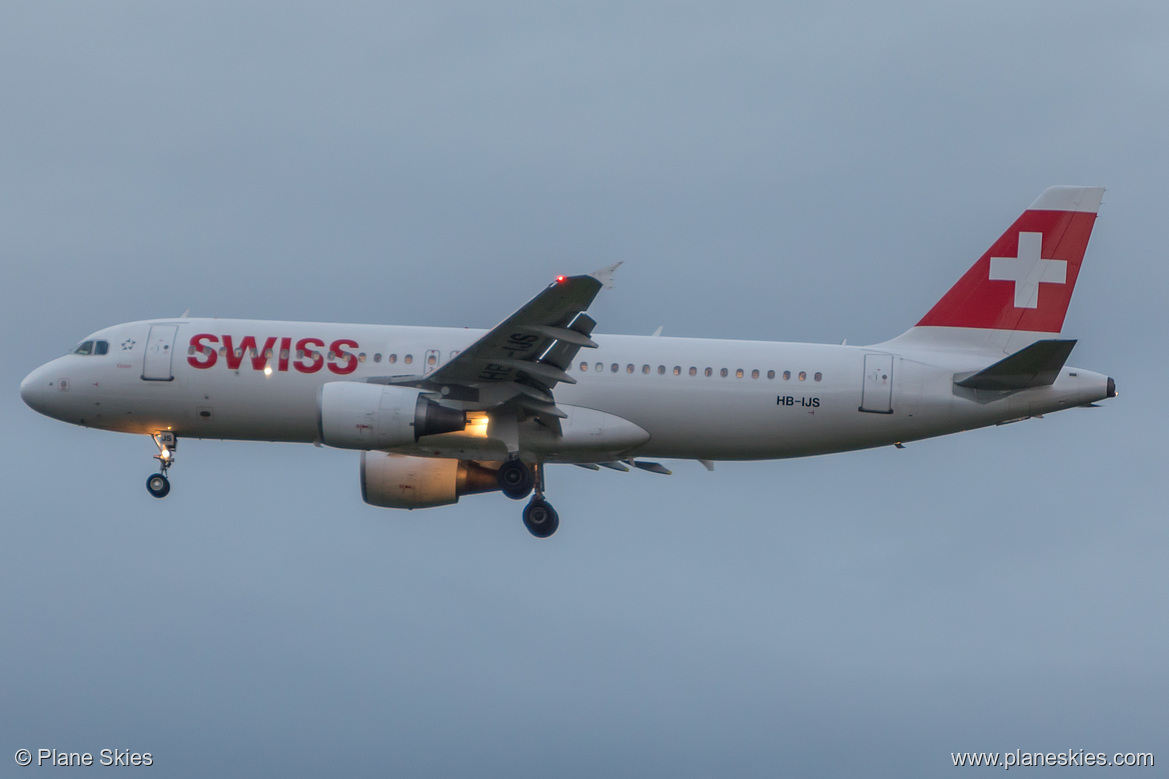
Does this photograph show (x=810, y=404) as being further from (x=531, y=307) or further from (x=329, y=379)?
(x=329, y=379)

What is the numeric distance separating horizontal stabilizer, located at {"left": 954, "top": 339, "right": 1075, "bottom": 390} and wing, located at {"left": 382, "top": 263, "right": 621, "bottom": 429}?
9.60m

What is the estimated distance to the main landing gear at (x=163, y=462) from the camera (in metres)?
35.1

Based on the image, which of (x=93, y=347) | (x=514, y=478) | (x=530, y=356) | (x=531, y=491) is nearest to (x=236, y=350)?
(x=93, y=347)

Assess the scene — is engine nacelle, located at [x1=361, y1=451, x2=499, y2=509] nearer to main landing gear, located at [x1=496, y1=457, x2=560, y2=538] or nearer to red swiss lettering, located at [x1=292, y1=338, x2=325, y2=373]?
main landing gear, located at [x1=496, y1=457, x2=560, y2=538]

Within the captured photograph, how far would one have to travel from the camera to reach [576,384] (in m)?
33.1

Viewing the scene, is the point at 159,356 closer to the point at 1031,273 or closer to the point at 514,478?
the point at 514,478

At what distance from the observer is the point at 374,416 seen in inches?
1243

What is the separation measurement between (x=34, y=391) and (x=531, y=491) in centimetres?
1365

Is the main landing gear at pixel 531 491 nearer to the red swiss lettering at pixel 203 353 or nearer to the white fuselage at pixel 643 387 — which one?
the white fuselage at pixel 643 387

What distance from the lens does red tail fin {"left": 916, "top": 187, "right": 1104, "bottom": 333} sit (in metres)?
34.3

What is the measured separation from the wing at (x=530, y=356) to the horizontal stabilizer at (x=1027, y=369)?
960cm

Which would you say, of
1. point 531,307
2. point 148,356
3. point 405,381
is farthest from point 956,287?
point 148,356

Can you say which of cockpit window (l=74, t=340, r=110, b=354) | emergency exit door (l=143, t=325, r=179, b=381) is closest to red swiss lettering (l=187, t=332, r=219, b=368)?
emergency exit door (l=143, t=325, r=179, b=381)

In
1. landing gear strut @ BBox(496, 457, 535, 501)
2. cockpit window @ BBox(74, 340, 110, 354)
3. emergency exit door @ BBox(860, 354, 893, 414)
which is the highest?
cockpit window @ BBox(74, 340, 110, 354)
